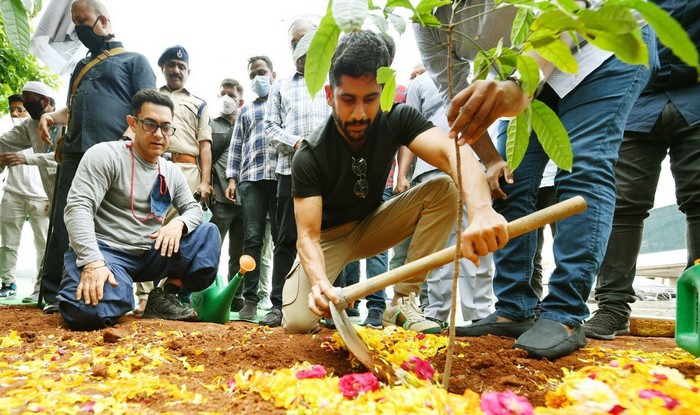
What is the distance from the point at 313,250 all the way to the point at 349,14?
1257 millimetres

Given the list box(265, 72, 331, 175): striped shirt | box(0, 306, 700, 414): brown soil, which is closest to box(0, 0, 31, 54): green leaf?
box(0, 306, 700, 414): brown soil

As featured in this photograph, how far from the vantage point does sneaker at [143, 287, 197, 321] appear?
253cm

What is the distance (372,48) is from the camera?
175 cm

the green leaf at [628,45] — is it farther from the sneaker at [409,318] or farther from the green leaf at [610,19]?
the sneaker at [409,318]

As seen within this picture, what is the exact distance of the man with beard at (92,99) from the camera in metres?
2.67

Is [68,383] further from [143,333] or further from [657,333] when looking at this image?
Result: [657,333]

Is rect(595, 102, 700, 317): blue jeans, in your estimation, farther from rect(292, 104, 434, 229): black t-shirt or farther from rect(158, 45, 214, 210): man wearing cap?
rect(158, 45, 214, 210): man wearing cap

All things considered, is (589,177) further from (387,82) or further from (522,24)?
(387,82)

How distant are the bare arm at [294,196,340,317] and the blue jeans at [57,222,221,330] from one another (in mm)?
911

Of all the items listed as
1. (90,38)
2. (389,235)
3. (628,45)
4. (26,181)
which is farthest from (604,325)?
(26,181)

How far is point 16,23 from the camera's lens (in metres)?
0.74

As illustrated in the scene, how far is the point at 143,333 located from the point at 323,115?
1.72 meters

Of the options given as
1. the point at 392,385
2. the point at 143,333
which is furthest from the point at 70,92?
the point at 392,385

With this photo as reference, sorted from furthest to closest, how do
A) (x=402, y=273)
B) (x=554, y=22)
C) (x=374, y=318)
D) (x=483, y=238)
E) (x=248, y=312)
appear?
1. (x=248, y=312)
2. (x=374, y=318)
3. (x=402, y=273)
4. (x=483, y=238)
5. (x=554, y=22)
